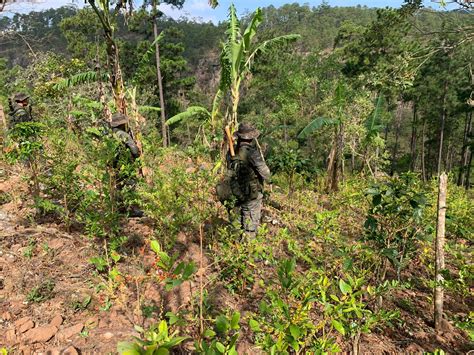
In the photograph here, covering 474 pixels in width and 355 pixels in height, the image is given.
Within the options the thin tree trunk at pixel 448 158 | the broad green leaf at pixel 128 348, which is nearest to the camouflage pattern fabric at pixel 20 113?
the broad green leaf at pixel 128 348

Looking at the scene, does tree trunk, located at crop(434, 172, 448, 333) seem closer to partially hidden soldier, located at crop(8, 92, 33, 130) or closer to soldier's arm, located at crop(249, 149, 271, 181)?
soldier's arm, located at crop(249, 149, 271, 181)

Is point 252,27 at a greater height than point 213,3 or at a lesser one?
lesser

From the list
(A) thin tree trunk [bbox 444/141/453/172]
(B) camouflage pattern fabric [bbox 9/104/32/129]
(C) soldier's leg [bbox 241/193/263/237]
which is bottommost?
(A) thin tree trunk [bbox 444/141/453/172]

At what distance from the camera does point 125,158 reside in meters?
3.78

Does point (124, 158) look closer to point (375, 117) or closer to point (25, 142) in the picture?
point (25, 142)

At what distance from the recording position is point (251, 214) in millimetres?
4375

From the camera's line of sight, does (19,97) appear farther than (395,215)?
Yes

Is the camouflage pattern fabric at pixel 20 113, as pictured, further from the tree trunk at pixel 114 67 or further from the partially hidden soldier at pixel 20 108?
the tree trunk at pixel 114 67

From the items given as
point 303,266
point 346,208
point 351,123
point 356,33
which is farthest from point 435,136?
point 303,266

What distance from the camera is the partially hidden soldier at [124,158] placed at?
12.1ft

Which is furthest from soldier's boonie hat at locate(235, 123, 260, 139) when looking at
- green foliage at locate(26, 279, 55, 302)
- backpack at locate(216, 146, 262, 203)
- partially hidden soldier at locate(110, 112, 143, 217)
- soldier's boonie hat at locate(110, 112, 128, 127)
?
green foliage at locate(26, 279, 55, 302)

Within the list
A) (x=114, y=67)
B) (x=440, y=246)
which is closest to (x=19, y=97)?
(x=114, y=67)

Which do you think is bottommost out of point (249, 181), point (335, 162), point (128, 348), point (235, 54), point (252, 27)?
point (335, 162)

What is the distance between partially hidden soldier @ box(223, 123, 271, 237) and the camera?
4234 mm
